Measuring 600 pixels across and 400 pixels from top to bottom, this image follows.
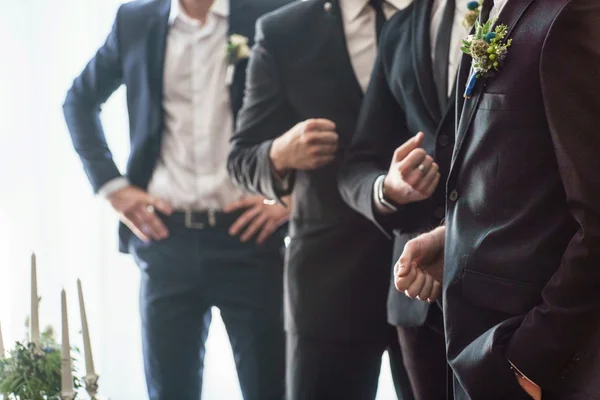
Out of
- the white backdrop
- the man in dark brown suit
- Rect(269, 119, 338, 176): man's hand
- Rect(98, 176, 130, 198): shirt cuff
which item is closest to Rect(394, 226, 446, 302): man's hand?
the man in dark brown suit

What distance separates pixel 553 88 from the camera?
108 centimetres

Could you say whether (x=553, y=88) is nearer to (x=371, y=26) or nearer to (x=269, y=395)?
(x=371, y=26)

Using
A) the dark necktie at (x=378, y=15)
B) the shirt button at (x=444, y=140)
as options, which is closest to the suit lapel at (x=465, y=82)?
the shirt button at (x=444, y=140)

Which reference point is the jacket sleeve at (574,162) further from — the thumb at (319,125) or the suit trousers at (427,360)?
the thumb at (319,125)

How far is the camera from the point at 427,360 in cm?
157

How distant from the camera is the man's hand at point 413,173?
4.73ft

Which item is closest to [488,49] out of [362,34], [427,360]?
[362,34]

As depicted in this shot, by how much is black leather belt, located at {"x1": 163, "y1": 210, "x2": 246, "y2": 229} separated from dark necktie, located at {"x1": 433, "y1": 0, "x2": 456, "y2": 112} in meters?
0.66

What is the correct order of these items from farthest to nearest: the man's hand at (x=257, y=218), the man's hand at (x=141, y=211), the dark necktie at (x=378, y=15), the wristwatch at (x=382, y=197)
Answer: the man's hand at (x=141, y=211) < the man's hand at (x=257, y=218) < the dark necktie at (x=378, y=15) < the wristwatch at (x=382, y=197)

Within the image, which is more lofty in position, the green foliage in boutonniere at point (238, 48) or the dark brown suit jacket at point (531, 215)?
the green foliage in boutonniere at point (238, 48)

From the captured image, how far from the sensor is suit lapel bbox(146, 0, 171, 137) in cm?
194

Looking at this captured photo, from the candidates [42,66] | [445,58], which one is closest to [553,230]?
[445,58]

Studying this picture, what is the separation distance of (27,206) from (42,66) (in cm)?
39

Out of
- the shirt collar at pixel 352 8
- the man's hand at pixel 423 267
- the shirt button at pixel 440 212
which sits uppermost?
the shirt collar at pixel 352 8
